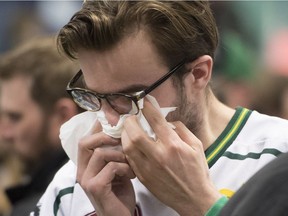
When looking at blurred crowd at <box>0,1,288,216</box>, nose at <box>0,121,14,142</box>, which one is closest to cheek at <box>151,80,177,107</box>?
nose at <box>0,121,14,142</box>

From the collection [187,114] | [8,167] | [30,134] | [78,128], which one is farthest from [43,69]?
[187,114]

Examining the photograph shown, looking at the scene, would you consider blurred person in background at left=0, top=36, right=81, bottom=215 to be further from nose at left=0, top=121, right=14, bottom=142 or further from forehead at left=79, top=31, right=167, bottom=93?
forehead at left=79, top=31, right=167, bottom=93

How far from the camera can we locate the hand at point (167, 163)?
260 cm

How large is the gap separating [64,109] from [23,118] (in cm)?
29

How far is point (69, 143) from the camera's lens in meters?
2.93

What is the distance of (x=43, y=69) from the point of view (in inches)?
168

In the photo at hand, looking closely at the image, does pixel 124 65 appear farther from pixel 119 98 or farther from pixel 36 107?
pixel 36 107

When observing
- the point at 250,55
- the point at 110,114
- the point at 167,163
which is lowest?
the point at 250,55

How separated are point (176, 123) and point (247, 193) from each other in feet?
3.89

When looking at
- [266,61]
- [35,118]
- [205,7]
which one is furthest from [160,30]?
[266,61]

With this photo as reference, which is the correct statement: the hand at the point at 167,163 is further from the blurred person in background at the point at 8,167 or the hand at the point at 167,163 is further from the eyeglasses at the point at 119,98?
the blurred person in background at the point at 8,167

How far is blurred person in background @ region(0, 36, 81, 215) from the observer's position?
4.13m

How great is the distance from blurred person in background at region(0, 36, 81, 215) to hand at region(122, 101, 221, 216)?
150cm

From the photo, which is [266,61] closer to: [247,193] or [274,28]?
[274,28]
